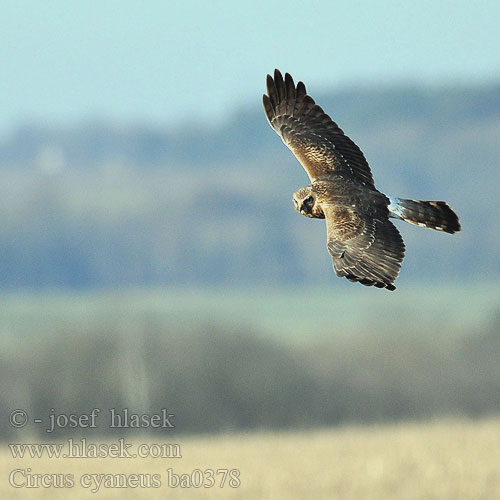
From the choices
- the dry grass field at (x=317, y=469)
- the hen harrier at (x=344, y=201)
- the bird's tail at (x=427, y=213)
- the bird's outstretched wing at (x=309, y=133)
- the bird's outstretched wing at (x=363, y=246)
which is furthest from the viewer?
the dry grass field at (x=317, y=469)

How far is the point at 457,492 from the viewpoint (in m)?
30.3

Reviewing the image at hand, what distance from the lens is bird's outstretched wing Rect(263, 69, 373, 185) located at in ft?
39.9

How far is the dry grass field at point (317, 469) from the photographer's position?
31.1 meters

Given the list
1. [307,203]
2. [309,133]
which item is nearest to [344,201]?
[307,203]

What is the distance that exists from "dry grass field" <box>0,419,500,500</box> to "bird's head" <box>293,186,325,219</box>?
63.7 ft

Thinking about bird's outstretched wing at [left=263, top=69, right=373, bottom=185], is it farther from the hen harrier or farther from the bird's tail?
the bird's tail

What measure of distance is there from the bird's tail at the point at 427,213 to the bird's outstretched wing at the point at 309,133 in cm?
82

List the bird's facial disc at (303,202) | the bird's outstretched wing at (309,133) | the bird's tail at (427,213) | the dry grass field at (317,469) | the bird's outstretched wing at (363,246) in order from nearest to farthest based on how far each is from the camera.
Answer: the bird's outstretched wing at (363,246)
the bird's tail at (427,213)
the bird's facial disc at (303,202)
the bird's outstretched wing at (309,133)
the dry grass field at (317,469)

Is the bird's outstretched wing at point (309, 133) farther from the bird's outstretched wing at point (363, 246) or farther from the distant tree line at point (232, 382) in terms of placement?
the distant tree line at point (232, 382)

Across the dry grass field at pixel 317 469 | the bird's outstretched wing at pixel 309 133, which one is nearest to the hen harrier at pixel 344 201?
the bird's outstretched wing at pixel 309 133

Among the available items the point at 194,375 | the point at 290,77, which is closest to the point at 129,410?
the point at 194,375

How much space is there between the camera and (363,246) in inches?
423

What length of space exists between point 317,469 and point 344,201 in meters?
23.5

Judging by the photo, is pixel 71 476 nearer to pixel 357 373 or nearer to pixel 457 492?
pixel 457 492
